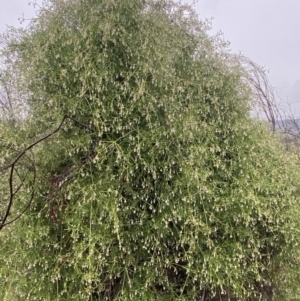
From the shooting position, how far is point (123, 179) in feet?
6.21

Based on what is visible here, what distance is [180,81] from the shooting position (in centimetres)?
207

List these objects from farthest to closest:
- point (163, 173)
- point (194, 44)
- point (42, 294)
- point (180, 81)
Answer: point (194, 44) < point (180, 81) < point (163, 173) < point (42, 294)

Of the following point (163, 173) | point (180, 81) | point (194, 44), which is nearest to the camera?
point (163, 173)

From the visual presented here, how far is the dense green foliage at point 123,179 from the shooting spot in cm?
181

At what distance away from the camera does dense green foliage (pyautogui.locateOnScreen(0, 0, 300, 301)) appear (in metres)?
1.81

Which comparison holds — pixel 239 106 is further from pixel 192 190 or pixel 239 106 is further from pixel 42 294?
pixel 42 294

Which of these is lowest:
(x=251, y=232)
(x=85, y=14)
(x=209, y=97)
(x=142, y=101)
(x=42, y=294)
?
(x=42, y=294)

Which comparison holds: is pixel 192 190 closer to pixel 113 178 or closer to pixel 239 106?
pixel 113 178

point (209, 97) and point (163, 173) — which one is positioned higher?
point (209, 97)

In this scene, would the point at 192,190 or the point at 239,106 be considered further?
the point at 239,106

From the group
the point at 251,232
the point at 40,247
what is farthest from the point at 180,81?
the point at 40,247

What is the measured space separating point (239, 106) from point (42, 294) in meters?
2.09

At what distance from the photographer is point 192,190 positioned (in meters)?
1.90

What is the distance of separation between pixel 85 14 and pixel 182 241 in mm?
1797
